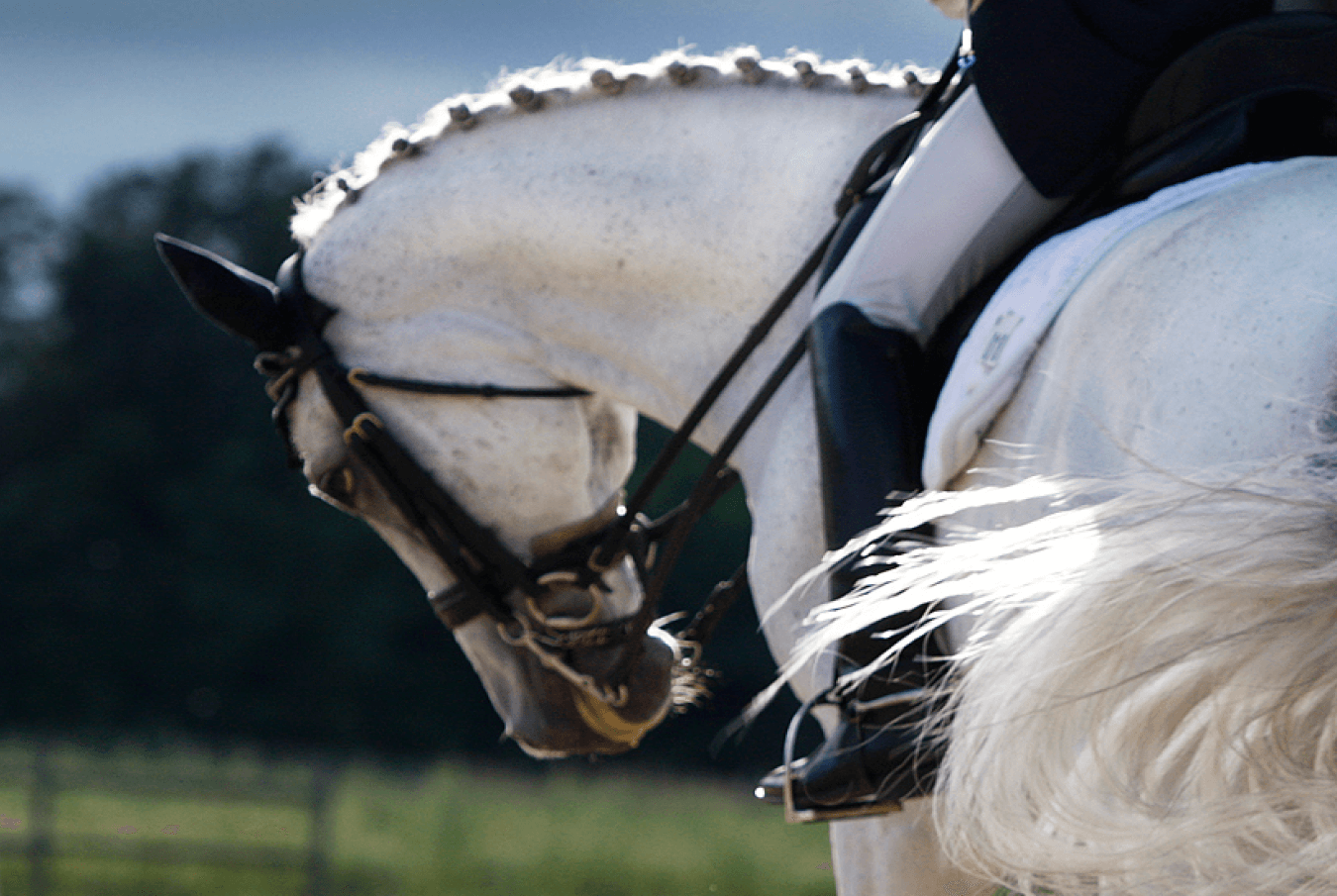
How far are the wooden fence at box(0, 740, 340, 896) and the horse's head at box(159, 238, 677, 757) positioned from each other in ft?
21.8

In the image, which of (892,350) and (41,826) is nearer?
(892,350)

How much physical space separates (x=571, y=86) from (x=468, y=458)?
795 mm

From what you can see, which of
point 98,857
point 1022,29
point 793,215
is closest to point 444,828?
point 98,857

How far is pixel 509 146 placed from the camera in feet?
9.57

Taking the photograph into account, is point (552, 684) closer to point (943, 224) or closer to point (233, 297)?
point (233, 297)

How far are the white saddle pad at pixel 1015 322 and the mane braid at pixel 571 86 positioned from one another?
3.02ft

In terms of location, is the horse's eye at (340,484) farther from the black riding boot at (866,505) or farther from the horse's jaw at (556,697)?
the black riding boot at (866,505)

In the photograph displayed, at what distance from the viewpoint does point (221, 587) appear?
25594 mm

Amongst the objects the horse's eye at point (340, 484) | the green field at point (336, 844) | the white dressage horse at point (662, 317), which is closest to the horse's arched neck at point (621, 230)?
the white dressage horse at point (662, 317)

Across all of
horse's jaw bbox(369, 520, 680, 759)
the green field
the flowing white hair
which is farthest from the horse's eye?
the green field

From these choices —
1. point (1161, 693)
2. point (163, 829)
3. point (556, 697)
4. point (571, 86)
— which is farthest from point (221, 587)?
point (1161, 693)

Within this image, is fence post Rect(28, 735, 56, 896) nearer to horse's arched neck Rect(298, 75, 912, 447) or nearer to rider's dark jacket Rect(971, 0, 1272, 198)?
horse's arched neck Rect(298, 75, 912, 447)

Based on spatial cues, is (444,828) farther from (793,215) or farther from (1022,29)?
(1022,29)

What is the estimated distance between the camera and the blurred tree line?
25.0m
